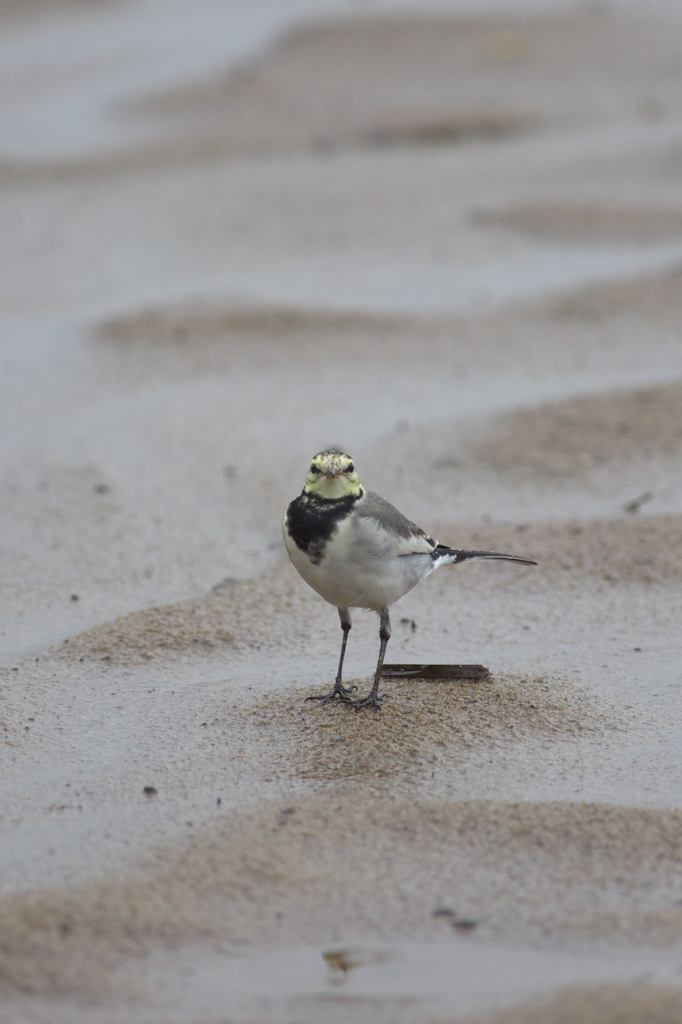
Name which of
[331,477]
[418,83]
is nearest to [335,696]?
[331,477]

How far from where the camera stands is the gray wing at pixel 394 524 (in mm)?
4250

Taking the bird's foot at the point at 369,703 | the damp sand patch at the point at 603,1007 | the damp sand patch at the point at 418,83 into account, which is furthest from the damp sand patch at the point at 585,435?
the damp sand patch at the point at 418,83

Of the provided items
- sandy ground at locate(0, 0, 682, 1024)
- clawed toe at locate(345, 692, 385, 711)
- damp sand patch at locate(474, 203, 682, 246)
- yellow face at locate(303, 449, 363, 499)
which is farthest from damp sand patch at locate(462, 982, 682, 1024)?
damp sand patch at locate(474, 203, 682, 246)

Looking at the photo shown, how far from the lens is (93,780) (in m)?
4.06

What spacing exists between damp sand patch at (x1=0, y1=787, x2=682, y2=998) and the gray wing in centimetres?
96

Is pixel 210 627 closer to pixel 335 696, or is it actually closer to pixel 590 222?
pixel 335 696

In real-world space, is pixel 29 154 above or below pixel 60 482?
above

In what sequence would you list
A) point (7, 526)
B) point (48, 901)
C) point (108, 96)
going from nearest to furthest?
point (48, 901)
point (7, 526)
point (108, 96)

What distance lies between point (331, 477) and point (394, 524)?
0.31 metres

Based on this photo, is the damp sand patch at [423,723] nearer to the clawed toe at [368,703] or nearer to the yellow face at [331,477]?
the clawed toe at [368,703]

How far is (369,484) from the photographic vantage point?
6848 millimetres

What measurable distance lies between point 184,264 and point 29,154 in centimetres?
353

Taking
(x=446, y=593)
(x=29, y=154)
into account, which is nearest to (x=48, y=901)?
(x=446, y=593)

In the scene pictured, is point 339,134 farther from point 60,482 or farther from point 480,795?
point 480,795
